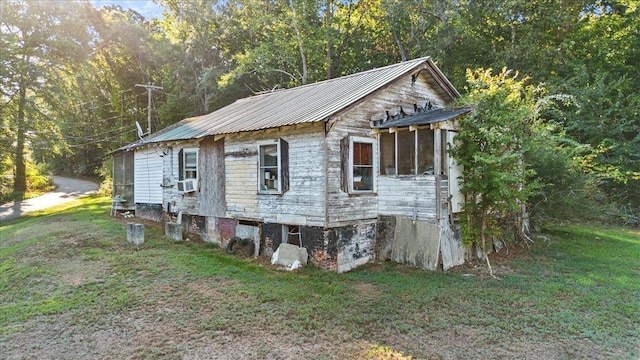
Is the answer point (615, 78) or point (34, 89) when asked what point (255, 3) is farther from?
point (615, 78)

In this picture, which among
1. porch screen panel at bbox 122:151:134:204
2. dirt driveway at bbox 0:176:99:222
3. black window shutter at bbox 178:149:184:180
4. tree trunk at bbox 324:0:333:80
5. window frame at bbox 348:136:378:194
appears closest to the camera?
window frame at bbox 348:136:378:194

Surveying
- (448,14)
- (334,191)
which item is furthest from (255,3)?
(334,191)

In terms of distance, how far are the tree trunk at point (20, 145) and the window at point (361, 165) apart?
79.5ft

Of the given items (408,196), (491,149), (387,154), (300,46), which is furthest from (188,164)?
(300,46)

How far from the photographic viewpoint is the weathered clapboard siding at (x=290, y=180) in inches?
341

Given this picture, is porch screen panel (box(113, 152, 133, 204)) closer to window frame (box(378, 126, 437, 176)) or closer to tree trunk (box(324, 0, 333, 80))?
window frame (box(378, 126, 437, 176))

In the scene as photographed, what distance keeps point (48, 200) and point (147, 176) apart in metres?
15.5

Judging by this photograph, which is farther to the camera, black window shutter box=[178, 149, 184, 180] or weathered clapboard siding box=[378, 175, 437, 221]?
black window shutter box=[178, 149, 184, 180]

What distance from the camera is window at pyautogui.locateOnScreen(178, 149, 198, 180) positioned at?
12578 mm

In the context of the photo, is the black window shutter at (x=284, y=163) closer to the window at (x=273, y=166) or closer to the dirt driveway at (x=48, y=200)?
the window at (x=273, y=166)

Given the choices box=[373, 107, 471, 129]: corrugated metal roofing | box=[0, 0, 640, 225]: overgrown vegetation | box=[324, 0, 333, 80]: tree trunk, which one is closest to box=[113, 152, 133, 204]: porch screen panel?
box=[0, 0, 640, 225]: overgrown vegetation

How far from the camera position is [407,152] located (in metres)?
9.17

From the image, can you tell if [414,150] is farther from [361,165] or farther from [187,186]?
[187,186]

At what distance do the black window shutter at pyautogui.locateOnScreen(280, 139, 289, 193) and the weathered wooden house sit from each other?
26 millimetres
